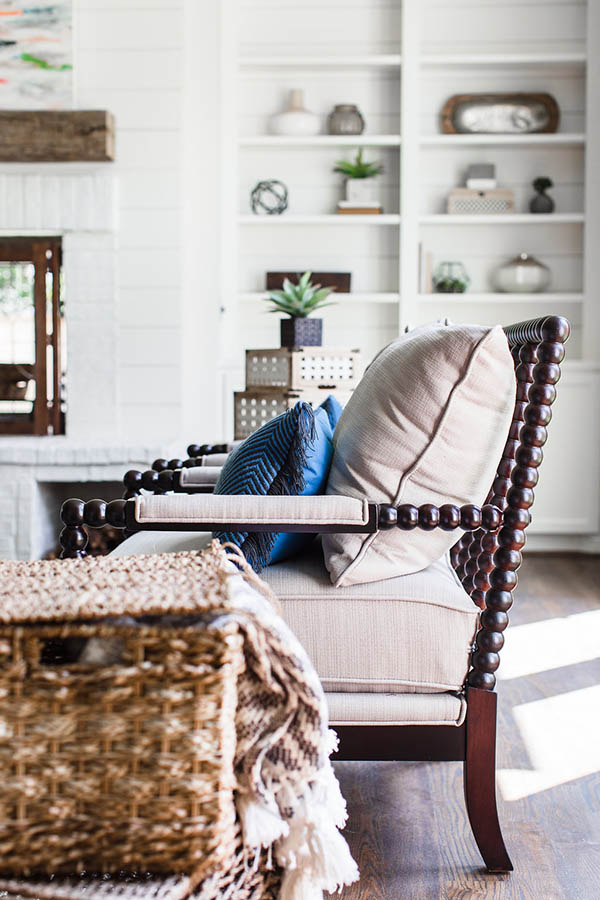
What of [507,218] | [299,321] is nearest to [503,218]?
[507,218]

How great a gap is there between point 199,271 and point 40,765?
12.7 ft

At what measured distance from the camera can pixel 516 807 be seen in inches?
78.2

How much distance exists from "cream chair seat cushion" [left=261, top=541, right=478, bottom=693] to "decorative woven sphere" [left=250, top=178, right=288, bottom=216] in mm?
3549

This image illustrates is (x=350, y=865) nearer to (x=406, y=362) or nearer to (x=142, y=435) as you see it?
(x=406, y=362)

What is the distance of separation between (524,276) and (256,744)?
12.9 ft

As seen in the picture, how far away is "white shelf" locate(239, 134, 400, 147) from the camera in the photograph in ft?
15.4

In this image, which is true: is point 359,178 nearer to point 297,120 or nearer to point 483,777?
point 297,120

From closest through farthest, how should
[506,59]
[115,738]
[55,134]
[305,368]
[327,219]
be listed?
[115,738], [305,368], [55,134], [506,59], [327,219]

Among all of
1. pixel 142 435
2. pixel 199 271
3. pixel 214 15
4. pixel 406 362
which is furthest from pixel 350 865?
pixel 214 15

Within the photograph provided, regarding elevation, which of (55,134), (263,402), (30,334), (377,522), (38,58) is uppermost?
(38,58)

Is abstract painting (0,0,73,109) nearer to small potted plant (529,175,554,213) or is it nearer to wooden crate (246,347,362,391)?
wooden crate (246,347,362,391)

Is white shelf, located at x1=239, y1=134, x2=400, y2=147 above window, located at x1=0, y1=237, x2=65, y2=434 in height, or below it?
above

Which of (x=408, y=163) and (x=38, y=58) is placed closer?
(x=38, y=58)

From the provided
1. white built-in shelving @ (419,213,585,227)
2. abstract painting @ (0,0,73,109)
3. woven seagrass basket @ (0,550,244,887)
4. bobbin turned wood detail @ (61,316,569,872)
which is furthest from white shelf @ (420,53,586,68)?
woven seagrass basket @ (0,550,244,887)
